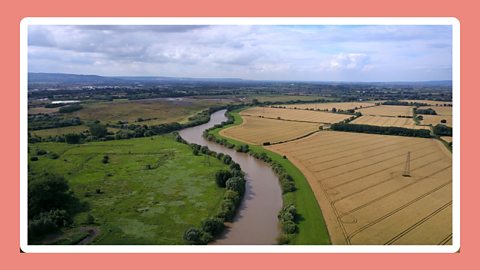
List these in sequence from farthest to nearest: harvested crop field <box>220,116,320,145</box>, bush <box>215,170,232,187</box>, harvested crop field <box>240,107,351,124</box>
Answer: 1. harvested crop field <box>240,107,351,124</box>
2. harvested crop field <box>220,116,320,145</box>
3. bush <box>215,170,232,187</box>

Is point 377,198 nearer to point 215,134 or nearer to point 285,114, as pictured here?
point 215,134

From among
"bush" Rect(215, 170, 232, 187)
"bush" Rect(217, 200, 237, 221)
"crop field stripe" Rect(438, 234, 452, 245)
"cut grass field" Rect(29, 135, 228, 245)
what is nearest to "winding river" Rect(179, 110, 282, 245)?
"bush" Rect(217, 200, 237, 221)

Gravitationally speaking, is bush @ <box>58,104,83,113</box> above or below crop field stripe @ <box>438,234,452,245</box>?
above

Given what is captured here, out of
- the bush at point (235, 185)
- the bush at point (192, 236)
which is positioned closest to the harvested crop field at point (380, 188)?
the bush at point (235, 185)

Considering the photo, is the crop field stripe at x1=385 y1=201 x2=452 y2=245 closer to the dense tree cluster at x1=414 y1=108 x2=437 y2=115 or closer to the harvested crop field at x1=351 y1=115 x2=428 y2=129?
the harvested crop field at x1=351 y1=115 x2=428 y2=129

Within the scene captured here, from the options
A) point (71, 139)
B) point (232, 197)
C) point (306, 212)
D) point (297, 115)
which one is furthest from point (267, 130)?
point (306, 212)

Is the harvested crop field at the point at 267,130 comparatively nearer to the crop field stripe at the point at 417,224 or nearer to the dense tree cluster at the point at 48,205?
the crop field stripe at the point at 417,224

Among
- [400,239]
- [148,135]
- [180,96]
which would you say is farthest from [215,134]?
[180,96]

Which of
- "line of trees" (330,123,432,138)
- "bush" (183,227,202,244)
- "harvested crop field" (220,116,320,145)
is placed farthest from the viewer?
"harvested crop field" (220,116,320,145)
